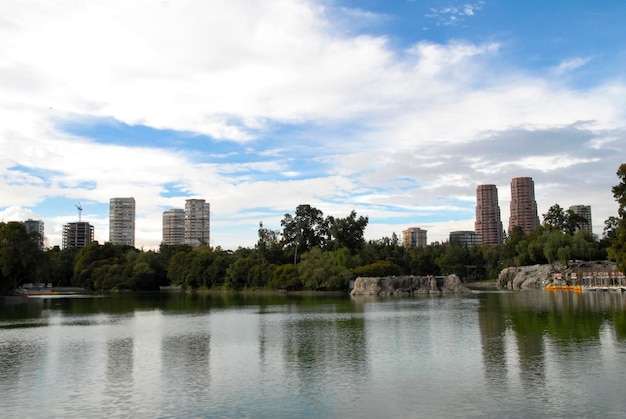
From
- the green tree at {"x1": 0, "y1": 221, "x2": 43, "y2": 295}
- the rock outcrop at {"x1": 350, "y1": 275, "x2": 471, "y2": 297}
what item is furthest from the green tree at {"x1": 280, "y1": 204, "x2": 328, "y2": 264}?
the green tree at {"x1": 0, "y1": 221, "x2": 43, "y2": 295}

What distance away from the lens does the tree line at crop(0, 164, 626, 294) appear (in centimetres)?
11169

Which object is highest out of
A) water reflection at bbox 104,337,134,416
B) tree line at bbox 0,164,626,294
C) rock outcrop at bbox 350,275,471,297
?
tree line at bbox 0,164,626,294

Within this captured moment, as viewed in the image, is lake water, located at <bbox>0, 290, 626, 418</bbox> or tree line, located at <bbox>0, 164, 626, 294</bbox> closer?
lake water, located at <bbox>0, 290, 626, 418</bbox>

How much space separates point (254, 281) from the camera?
12131cm

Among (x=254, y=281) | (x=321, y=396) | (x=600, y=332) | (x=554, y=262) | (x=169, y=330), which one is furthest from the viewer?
(x=554, y=262)

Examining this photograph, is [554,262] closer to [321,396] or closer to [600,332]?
[600,332]

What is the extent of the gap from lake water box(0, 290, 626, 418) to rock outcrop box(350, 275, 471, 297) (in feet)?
190

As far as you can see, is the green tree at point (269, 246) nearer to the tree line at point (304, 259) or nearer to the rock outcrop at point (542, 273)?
the tree line at point (304, 259)

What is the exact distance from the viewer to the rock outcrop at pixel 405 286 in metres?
99.8

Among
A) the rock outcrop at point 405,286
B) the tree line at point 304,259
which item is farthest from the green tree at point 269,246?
the rock outcrop at point 405,286

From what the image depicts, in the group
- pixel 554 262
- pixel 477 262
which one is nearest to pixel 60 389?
pixel 554 262

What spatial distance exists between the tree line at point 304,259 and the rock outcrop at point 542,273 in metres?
2.35

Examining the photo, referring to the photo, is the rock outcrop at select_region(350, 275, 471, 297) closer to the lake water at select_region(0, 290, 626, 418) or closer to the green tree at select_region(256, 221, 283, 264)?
the green tree at select_region(256, 221, 283, 264)

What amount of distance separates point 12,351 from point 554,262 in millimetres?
122803
